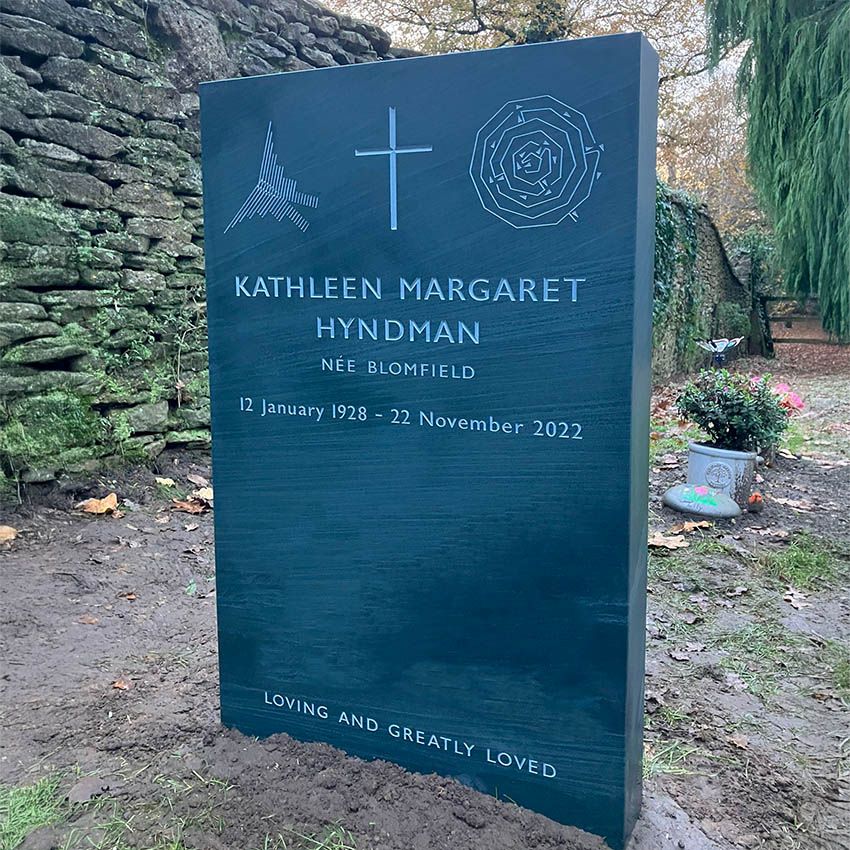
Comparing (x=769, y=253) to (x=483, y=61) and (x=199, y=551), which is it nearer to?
(x=199, y=551)

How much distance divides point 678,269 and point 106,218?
8043mm

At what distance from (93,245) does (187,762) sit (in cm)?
324

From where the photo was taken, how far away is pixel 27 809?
6.89 feet

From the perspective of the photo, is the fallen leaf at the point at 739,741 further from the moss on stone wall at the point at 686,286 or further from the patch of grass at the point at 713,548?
the moss on stone wall at the point at 686,286

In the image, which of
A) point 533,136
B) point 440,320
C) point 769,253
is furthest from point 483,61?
point 769,253

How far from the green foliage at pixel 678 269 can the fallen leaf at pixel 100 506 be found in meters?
6.75

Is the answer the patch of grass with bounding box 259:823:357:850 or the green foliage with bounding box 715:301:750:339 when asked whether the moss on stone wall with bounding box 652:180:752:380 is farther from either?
the patch of grass with bounding box 259:823:357:850

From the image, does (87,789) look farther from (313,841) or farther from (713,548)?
(713,548)

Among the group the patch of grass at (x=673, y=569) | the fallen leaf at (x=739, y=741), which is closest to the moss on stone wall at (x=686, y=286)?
the patch of grass at (x=673, y=569)

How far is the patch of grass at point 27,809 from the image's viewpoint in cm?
202

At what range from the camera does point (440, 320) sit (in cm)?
198

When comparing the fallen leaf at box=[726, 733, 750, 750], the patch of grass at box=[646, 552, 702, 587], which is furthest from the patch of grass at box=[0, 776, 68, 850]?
the patch of grass at box=[646, 552, 702, 587]

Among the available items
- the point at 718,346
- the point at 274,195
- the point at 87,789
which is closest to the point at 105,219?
the point at 274,195

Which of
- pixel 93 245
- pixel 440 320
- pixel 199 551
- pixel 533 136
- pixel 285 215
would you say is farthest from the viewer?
pixel 93 245
